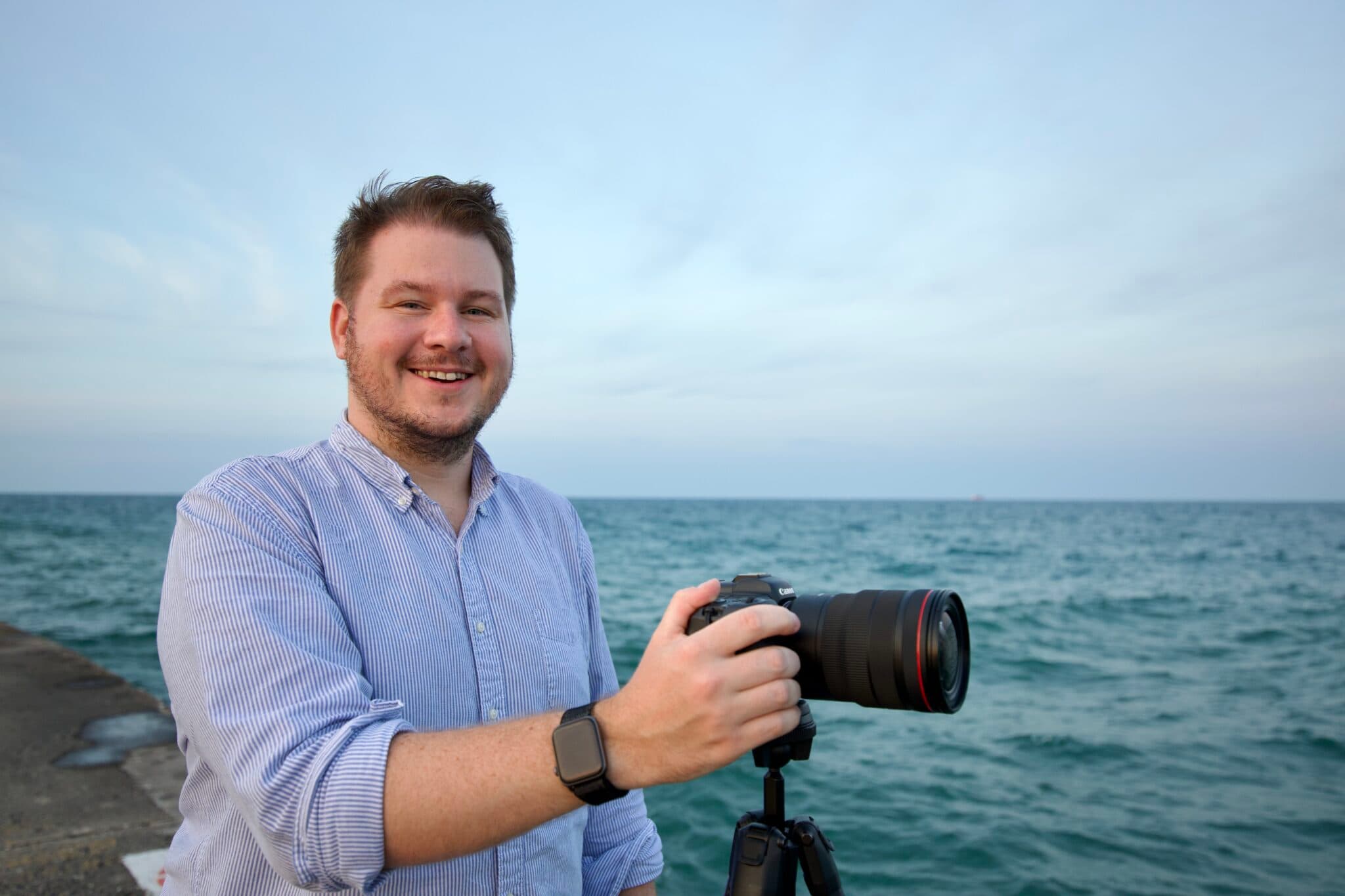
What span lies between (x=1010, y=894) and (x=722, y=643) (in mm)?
4941

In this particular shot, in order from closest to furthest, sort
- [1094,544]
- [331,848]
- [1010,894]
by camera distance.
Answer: [331,848]
[1010,894]
[1094,544]

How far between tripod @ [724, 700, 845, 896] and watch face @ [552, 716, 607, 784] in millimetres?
459

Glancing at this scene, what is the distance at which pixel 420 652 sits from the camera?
57.2 inches

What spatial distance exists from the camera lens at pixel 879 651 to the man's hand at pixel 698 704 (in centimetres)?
22

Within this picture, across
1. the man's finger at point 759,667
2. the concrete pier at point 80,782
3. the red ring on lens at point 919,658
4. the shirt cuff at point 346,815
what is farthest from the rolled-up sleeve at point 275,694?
the concrete pier at point 80,782

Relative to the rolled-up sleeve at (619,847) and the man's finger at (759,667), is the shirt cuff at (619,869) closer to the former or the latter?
the rolled-up sleeve at (619,847)

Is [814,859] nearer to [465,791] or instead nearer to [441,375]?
[465,791]

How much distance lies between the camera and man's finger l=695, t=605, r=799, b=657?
1062mm

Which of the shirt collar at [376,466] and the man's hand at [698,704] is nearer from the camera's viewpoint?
the man's hand at [698,704]

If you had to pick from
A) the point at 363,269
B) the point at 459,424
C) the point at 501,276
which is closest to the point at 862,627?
the point at 459,424

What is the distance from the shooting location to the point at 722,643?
3.48 ft

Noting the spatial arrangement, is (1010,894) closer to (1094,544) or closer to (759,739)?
(759,739)

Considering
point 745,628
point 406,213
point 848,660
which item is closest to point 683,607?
point 745,628

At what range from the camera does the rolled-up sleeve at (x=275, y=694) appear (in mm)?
1043
